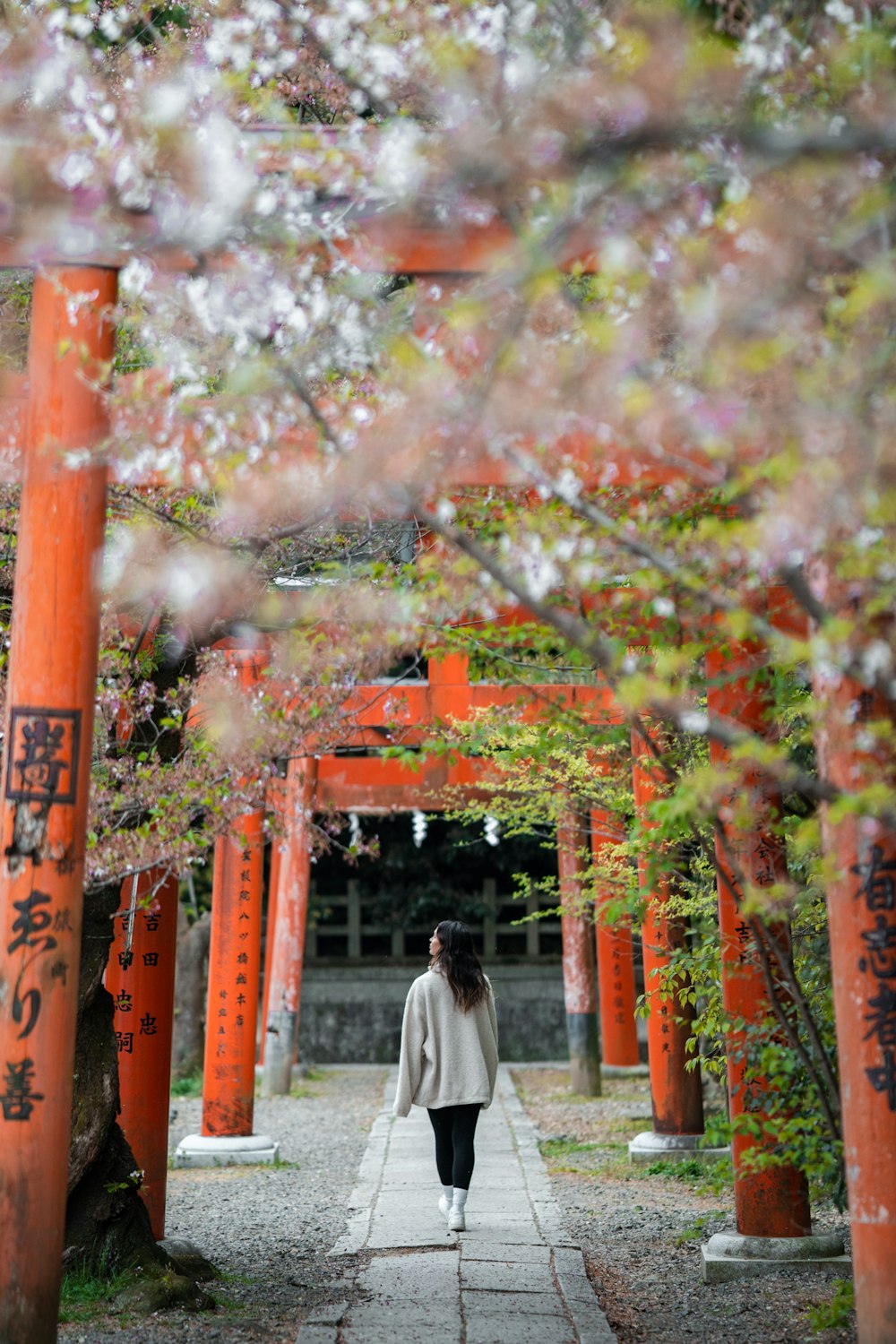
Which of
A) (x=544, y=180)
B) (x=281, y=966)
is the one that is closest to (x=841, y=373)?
(x=544, y=180)

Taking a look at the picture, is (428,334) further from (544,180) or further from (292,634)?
(292,634)

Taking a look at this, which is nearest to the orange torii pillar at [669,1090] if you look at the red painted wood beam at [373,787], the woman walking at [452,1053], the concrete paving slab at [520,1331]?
the woman walking at [452,1053]

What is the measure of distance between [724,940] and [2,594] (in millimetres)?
3516

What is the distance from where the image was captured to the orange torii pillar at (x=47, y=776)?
4.11 meters

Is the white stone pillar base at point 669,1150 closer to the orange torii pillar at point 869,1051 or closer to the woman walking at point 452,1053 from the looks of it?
the woman walking at point 452,1053

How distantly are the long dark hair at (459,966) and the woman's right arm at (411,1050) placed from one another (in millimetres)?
176

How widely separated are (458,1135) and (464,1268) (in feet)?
2.35

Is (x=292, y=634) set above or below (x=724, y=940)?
above

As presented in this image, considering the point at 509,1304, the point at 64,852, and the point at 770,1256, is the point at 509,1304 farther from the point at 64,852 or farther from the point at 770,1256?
the point at 64,852

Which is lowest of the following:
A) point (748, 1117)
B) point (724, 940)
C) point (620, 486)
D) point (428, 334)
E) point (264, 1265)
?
point (264, 1265)

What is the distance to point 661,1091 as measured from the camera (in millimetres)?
10148

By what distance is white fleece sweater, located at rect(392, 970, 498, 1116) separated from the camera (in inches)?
256

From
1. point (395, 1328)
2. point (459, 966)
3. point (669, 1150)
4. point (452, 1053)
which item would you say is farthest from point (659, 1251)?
point (669, 1150)

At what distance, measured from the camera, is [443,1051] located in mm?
6547
